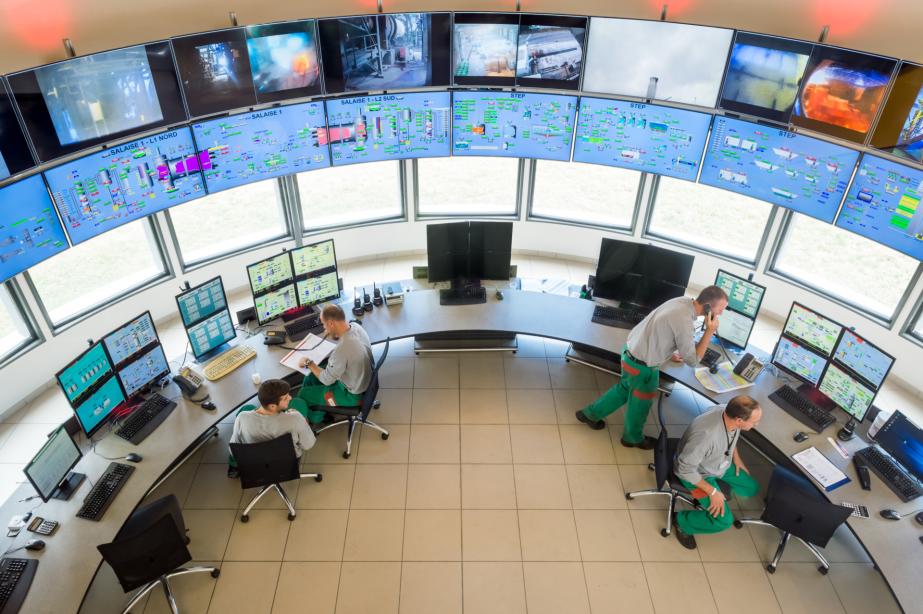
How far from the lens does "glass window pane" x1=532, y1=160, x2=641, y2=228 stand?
7.49m

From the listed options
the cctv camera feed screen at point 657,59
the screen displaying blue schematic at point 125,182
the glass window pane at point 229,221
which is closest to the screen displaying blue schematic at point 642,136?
the cctv camera feed screen at point 657,59

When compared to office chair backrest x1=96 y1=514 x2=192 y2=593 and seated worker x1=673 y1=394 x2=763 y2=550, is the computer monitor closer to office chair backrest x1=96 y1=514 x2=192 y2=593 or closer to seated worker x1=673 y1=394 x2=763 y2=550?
office chair backrest x1=96 y1=514 x2=192 y2=593

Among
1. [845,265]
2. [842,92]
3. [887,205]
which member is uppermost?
[842,92]

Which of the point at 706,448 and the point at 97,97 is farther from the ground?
the point at 97,97

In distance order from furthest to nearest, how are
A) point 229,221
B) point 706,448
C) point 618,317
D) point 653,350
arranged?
point 229,221
point 618,317
point 653,350
point 706,448

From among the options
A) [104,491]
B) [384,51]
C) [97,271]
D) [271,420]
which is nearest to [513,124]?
[384,51]

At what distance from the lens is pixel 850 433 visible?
14.2ft

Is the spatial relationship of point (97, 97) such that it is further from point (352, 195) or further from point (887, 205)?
point (887, 205)

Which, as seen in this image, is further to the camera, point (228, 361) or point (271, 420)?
point (228, 361)

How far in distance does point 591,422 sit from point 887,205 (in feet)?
9.79

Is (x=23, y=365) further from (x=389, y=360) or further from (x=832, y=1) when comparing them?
(x=832, y=1)

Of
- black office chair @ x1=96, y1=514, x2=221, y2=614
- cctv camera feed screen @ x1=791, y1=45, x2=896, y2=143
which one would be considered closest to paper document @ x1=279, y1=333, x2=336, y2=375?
black office chair @ x1=96, y1=514, x2=221, y2=614

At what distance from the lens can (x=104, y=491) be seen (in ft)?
12.7

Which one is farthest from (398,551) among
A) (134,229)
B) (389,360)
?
(134,229)
